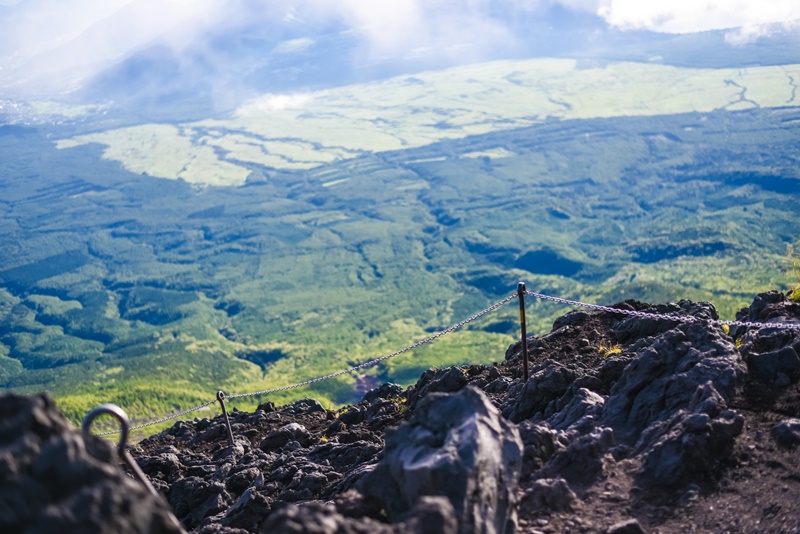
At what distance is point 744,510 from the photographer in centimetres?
1057

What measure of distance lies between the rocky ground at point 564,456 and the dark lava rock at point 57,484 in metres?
0.03

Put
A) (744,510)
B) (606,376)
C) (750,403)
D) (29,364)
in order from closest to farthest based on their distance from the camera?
(744,510)
(750,403)
(606,376)
(29,364)

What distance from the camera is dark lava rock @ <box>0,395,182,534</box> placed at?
20.2 feet

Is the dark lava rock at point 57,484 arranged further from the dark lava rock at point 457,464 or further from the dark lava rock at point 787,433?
the dark lava rock at point 787,433

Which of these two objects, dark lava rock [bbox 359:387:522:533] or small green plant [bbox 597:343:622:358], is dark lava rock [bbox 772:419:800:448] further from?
small green plant [bbox 597:343:622:358]

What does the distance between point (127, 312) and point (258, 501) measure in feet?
566

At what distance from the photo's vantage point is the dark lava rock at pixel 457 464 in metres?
8.44

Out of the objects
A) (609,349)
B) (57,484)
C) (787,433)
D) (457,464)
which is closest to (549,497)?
(457,464)

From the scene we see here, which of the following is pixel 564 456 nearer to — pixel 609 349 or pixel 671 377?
pixel 671 377

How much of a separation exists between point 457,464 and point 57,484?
4024mm

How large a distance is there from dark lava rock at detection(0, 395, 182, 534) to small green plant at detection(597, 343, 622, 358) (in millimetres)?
13505

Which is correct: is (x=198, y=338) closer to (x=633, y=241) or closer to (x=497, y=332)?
(x=497, y=332)

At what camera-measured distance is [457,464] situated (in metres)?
8.52

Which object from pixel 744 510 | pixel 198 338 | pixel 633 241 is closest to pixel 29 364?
pixel 198 338
